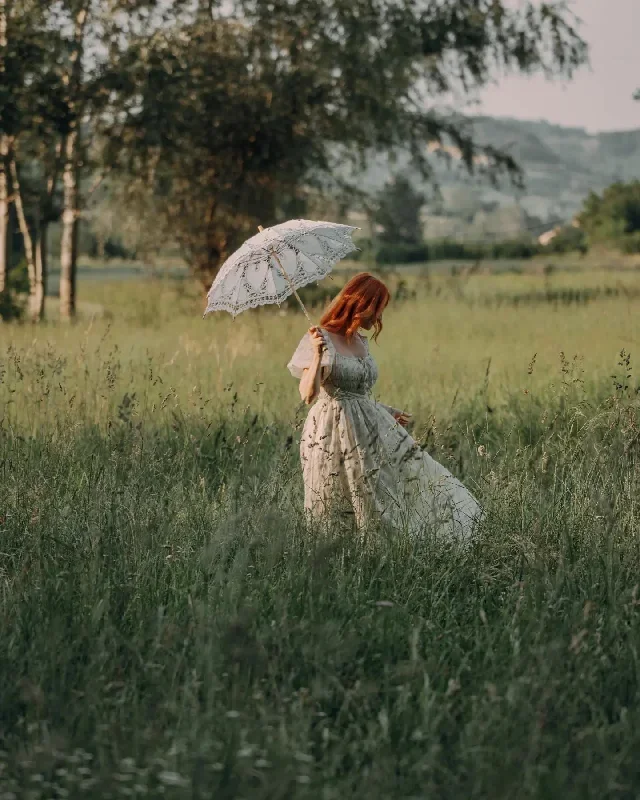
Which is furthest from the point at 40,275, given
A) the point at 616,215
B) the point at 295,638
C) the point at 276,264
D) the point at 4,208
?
the point at 616,215

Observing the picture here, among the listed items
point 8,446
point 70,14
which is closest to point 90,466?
point 8,446

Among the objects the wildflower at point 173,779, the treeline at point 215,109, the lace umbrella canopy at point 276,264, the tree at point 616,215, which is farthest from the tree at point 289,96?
the tree at point 616,215

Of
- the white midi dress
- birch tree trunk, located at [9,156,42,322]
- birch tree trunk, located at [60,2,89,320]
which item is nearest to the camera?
the white midi dress

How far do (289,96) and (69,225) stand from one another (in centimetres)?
469

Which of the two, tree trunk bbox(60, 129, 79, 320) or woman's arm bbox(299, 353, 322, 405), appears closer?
woman's arm bbox(299, 353, 322, 405)

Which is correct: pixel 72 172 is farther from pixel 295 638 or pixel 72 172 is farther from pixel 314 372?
pixel 295 638

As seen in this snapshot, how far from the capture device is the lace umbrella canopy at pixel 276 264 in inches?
246

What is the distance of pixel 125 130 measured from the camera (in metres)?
18.9

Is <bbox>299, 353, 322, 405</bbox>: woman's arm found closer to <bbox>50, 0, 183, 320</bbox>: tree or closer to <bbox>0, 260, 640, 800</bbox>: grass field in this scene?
<bbox>0, 260, 640, 800</bbox>: grass field

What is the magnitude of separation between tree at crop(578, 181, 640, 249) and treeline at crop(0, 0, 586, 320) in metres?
72.2

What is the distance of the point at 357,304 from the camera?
5.96 m

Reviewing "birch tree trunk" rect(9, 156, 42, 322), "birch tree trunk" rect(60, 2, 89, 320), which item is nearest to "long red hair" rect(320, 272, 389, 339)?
"birch tree trunk" rect(9, 156, 42, 322)

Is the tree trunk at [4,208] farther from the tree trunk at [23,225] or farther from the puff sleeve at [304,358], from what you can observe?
the puff sleeve at [304,358]

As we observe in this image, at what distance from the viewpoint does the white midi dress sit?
583cm
